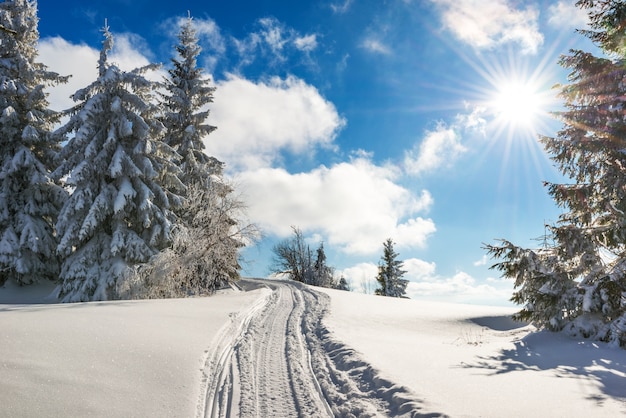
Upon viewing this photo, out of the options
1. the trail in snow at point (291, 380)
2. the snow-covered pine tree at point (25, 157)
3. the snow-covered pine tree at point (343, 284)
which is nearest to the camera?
the trail in snow at point (291, 380)

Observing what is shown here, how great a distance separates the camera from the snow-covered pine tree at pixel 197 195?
1906 cm

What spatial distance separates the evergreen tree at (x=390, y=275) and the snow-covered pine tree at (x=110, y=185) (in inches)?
1129

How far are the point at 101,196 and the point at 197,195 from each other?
5.34 meters

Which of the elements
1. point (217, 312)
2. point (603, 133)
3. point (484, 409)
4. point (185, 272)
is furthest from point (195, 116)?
point (484, 409)

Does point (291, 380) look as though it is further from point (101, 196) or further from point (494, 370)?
point (101, 196)

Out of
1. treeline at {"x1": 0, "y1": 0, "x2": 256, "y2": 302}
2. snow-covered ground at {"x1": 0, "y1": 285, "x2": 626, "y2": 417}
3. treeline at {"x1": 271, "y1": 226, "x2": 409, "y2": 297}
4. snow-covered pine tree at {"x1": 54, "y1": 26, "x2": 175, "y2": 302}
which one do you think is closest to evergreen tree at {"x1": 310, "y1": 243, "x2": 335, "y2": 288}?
treeline at {"x1": 271, "y1": 226, "x2": 409, "y2": 297}

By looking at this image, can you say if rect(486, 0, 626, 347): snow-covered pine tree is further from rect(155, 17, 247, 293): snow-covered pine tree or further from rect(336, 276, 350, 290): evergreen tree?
rect(336, 276, 350, 290): evergreen tree

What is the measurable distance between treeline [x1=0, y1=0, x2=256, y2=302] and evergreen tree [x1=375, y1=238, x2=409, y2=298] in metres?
23.4

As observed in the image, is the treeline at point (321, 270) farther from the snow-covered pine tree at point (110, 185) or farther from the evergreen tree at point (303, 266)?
the snow-covered pine tree at point (110, 185)

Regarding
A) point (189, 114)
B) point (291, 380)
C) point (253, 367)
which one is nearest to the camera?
point (291, 380)

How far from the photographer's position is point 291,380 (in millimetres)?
6051

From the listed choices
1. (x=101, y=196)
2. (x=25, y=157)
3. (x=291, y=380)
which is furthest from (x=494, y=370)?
(x=25, y=157)

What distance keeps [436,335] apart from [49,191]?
21454 mm

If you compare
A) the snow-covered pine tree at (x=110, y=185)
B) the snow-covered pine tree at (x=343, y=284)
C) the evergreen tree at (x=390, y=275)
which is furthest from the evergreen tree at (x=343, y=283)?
the snow-covered pine tree at (x=110, y=185)
